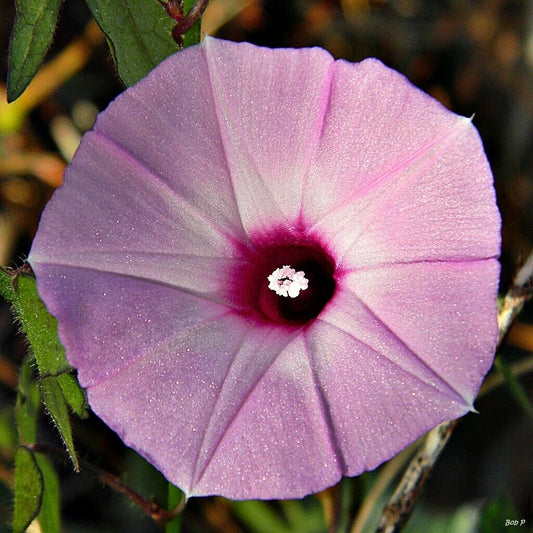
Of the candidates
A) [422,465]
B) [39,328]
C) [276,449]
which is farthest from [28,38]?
[422,465]

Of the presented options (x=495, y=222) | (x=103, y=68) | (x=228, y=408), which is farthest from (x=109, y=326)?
(x=103, y=68)

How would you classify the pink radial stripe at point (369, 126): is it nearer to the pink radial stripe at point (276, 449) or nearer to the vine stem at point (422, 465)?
the pink radial stripe at point (276, 449)

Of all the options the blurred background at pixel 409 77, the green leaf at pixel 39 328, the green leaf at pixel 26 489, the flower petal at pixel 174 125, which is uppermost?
the flower petal at pixel 174 125

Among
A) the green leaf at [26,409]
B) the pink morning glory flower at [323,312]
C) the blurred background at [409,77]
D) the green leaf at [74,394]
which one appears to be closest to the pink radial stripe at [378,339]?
the pink morning glory flower at [323,312]

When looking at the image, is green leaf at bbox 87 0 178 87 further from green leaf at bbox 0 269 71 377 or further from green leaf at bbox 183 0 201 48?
green leaf at bbox 0 269 71 377

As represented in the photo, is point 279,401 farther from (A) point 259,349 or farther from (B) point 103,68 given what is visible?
(B) point 103,68

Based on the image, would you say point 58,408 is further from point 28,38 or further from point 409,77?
point 409,77

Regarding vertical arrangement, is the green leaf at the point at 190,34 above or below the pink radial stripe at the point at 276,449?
above
